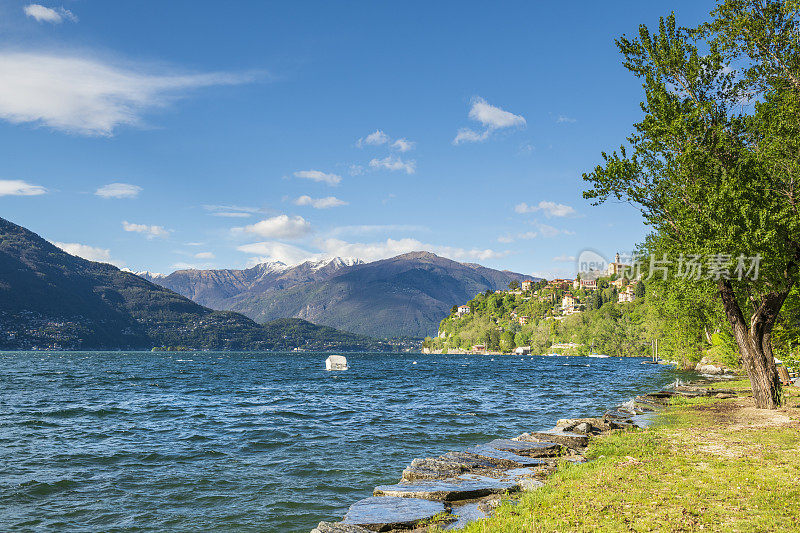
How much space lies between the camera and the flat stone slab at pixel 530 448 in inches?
694

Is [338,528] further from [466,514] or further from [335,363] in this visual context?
[335,363]

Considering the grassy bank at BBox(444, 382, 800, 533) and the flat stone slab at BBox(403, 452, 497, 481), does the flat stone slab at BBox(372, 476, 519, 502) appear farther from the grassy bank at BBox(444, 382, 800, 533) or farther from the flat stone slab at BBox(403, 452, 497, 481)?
the grassy bank at BBox(444, 382, 800, 533)

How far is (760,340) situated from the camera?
952 inches

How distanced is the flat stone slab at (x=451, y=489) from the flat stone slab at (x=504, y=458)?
7.31ft

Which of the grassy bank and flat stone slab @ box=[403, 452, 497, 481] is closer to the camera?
the grassy bank

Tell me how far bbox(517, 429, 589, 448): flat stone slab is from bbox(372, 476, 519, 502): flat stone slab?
22.1 feet

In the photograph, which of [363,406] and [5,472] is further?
[363,406]

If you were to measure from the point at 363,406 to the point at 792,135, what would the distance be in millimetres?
31311

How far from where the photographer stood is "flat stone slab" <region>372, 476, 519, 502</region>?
12391 mm

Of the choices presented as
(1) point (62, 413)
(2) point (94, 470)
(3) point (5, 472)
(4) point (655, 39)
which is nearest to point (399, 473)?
(2) point (94, 470)

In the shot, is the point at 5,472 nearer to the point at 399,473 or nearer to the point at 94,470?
the point at 94,470

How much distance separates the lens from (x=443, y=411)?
35688mm

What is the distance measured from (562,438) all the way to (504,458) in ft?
15.3

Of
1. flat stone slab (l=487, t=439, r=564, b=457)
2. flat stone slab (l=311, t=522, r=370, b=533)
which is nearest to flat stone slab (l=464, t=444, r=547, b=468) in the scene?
flat stone slab (l=487, t=439, r=564, b=457)
